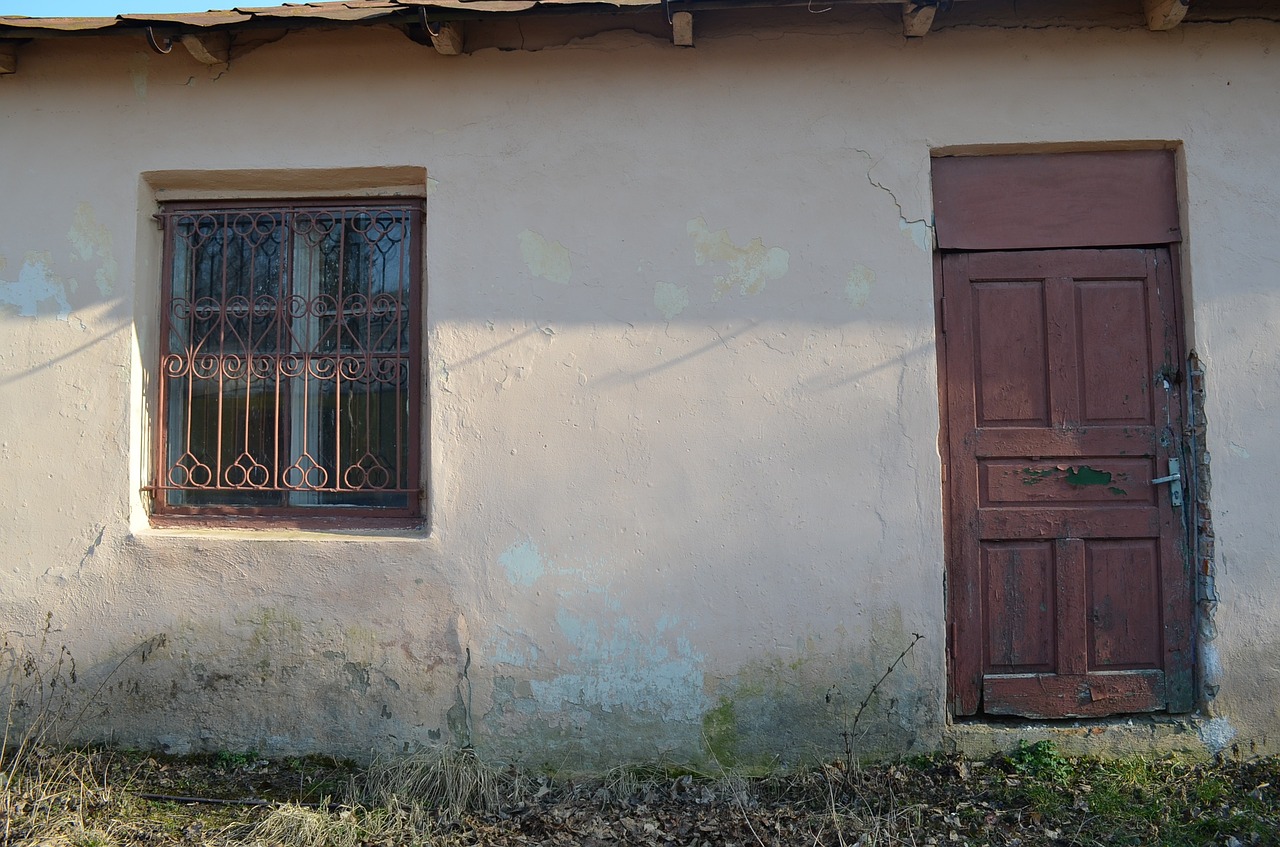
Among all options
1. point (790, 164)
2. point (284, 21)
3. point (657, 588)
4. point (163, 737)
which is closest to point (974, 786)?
point (657, 588)

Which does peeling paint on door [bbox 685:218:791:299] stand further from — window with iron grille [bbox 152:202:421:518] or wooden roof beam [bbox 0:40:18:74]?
wooden roof beam [bbox 0:40:18:74]

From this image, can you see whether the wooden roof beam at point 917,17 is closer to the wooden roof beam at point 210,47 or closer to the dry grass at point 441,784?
the wooden roof beam at point 210,47

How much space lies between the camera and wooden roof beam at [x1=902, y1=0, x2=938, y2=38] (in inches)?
147

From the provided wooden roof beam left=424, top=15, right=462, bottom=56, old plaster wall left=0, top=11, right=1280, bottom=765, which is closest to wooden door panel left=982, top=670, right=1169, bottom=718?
old plaster wall left=0, top=11, right=1280, bottom=765

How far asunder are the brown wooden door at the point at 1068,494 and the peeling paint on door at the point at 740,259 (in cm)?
78

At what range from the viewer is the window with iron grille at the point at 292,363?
4.18 metres

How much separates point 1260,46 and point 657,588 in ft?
11.5

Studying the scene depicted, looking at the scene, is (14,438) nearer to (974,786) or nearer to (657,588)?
(657,588)

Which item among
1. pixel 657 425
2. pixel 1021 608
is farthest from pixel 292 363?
pixel 1021 608

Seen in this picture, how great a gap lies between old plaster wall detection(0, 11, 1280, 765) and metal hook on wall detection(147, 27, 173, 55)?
612 mm

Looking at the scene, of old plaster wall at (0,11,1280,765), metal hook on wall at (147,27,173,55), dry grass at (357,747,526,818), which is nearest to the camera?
dry grass at (357,747,526,818)

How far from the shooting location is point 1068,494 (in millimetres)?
4000

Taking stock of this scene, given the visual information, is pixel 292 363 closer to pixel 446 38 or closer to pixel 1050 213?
pixel 446 38

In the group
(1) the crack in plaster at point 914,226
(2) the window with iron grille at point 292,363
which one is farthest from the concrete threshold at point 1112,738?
(2) the window with iron grille at point 292,363
